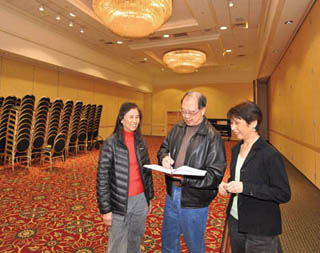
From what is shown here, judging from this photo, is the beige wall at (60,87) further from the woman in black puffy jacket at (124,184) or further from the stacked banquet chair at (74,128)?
the woman in black puffy jacket at (124,184)

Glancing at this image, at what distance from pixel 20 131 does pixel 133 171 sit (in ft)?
19.5

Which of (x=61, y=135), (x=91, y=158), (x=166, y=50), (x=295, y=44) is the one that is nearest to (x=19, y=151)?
(x=61, y=135)

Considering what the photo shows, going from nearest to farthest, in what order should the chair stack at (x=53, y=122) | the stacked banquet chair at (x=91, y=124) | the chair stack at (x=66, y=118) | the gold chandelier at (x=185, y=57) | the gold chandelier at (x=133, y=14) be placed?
the gold chandelier at (x=133, y=14), the chair stack at (x=53, y=122), the chair stack at (x=66, y=118), the stacked banquet chair at (x=91, y=124), the gold chandelier at (x=185, y=57)

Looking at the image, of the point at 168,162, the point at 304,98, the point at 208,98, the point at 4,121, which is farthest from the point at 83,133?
the point at 208,98

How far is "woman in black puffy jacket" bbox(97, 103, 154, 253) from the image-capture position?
172 centimetres

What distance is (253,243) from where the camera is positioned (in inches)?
53.5

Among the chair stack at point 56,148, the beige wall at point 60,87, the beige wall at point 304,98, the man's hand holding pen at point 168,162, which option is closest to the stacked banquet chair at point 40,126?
the chair stack at point 56,148

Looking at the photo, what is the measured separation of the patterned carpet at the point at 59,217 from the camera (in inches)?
102

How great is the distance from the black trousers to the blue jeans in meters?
0.26

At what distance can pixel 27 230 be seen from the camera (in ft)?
9.54

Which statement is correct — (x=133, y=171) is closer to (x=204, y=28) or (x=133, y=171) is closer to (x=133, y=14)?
(x=133, y=14)

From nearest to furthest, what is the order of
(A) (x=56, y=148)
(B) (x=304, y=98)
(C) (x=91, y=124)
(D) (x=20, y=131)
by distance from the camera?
(B) (x=304, y=98)
(D) (x=20, y=131)
(A) (x=56, y=148)
(C) (x=91, y=124)

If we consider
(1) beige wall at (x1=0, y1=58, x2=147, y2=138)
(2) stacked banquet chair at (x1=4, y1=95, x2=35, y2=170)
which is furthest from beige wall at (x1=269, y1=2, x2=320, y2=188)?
(1) beige wall at (x1=0, y1=58, x2=147, y2=138)

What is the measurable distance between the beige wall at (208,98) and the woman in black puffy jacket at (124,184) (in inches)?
571
